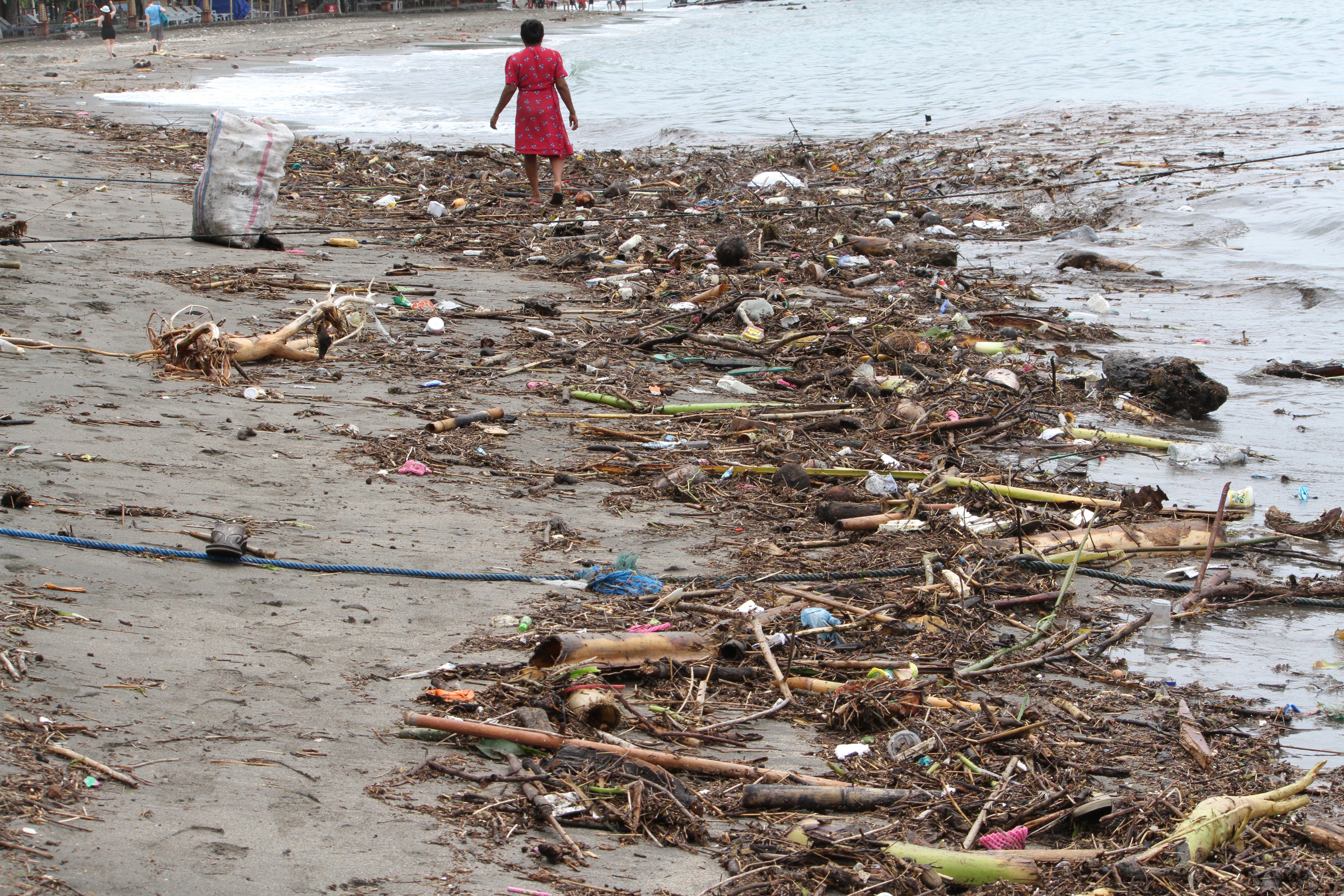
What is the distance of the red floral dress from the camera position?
400 inches

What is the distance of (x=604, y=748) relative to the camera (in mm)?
2572

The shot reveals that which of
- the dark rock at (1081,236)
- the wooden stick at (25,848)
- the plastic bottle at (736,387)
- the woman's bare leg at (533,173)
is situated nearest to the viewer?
the wooden stick at (25,848)

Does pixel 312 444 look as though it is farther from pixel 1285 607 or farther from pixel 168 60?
pixel 168 60

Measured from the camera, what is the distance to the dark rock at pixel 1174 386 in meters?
5.66

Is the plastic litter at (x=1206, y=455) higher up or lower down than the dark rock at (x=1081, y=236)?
lower down

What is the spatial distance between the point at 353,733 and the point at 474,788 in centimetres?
36

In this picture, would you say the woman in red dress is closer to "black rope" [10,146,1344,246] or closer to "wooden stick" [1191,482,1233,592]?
"black rope" [10,146,1344,246]

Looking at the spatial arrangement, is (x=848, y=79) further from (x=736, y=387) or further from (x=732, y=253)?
(x=736, y=387)

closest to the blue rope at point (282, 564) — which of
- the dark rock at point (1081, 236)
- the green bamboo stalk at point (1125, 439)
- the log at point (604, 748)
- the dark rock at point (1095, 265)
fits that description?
the log at point (604, 748)

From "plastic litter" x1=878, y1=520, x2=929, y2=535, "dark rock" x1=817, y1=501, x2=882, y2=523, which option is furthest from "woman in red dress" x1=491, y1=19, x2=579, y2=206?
"plastic litter" x1=878, y1=520, x2=929, y2=535

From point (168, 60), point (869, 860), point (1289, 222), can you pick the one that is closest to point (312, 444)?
point (869, 860)

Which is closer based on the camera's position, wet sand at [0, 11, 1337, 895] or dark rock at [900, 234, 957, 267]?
wet sand at [0, 11, 1337, 895]

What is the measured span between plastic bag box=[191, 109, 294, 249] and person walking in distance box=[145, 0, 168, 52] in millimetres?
24949

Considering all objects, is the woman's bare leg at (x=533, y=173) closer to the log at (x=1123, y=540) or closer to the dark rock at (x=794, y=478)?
the dark rock at (x=794, y=478)
